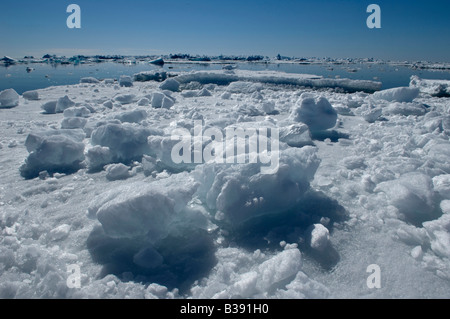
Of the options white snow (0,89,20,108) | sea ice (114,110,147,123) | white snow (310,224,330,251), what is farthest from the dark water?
white snow (310,224,330,251)

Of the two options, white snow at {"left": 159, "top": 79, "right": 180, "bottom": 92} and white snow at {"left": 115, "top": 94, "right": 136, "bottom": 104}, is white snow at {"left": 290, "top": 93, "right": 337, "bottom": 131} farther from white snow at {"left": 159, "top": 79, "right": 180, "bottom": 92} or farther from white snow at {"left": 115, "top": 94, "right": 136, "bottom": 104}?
white snow at {"left": 159, "top": 79, "right": 180, "bottom": 92}

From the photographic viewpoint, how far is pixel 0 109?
536 cm

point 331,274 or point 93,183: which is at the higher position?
point 93,183

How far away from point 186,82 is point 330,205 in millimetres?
9522

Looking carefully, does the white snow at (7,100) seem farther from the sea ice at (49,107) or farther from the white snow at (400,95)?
the white snow at (400,95)

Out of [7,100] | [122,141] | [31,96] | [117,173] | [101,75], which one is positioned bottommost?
[117,173]

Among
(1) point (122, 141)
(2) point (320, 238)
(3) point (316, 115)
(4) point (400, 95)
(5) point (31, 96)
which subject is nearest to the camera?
(2) point (320, 238)

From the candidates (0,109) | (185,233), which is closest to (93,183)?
(185,233)

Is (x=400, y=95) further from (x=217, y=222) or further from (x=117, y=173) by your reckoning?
(x=117, y=173)

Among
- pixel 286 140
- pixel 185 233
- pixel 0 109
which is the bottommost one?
pixel 185 233

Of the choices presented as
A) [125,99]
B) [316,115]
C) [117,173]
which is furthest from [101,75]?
[117,173]

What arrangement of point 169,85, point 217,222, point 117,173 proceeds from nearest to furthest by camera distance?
1. point 217,222
2. point 117,173
3. point 169,85
